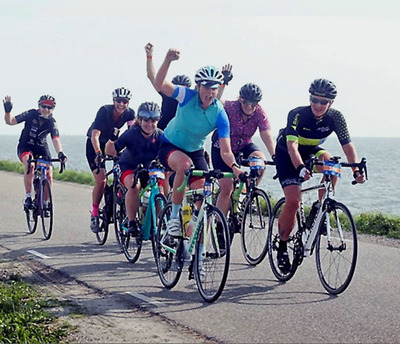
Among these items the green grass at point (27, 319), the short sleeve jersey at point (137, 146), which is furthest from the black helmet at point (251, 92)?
the green grass at point (27, 319)

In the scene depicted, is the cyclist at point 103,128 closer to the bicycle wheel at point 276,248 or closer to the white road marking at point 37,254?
the white road marking at point 37,254

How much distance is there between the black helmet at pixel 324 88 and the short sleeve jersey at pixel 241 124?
1.82m

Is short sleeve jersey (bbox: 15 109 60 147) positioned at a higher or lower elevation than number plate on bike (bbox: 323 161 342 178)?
higher

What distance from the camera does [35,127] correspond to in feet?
40.3

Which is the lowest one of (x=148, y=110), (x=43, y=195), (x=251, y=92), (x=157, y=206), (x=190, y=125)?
(x=157, y=206)

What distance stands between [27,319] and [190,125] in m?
2.80

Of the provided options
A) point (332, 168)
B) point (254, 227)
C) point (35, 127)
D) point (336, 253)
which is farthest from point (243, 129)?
point (35, 127)

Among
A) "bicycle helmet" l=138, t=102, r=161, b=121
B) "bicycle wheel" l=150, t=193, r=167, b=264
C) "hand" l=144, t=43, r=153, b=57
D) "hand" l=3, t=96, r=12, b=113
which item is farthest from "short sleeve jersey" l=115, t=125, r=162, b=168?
"hand" l=3, t=96, r=12, b=113

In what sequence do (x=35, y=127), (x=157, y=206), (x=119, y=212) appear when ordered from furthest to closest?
(x=35, y=127) < (x=119, y=212) < (x=157, y=206)

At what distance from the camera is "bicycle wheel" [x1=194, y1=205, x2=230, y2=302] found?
7285mm

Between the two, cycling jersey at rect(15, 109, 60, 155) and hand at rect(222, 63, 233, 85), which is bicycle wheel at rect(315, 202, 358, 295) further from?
cycling jersey at rect(15, 109, 60, 155)

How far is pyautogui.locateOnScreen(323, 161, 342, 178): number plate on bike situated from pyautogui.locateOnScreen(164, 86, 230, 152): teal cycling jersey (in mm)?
1111

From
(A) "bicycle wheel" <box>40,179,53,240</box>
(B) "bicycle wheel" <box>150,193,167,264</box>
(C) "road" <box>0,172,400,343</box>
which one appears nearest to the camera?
(C) "road" <box>0,172,400,343</box>

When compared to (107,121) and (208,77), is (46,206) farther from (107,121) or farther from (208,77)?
(208,77)
